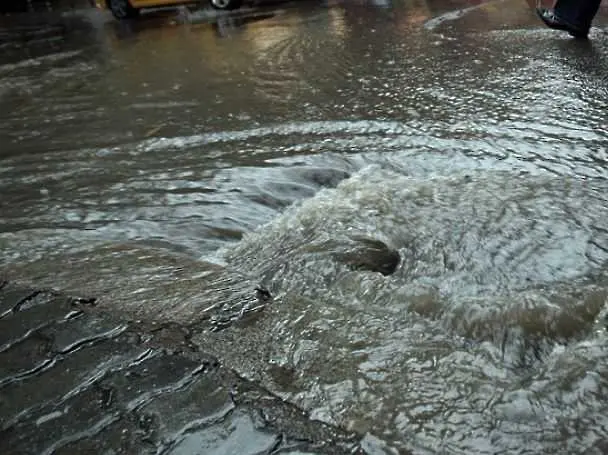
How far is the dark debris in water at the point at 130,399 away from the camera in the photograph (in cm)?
165

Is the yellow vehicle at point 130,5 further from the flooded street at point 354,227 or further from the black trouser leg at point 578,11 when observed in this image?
the black trouser leg at point 578,11

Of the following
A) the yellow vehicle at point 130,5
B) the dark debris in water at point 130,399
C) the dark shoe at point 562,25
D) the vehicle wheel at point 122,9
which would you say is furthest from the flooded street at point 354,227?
the vehicle wheel at point 122,9

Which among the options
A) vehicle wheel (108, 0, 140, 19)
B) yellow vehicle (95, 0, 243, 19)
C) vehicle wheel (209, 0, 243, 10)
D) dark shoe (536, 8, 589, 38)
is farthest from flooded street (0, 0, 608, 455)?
vehicle wheel (108, 0, 140, 19)

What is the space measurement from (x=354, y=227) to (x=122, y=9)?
14.2 m

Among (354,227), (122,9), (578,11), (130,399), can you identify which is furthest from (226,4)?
(130,399)

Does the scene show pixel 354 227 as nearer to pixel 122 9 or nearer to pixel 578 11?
pixel 578 11

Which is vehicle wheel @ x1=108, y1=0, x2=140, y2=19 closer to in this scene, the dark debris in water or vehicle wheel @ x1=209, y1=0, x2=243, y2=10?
vehicle wheel @ x1=209, y1=0, x2=243, y2=10

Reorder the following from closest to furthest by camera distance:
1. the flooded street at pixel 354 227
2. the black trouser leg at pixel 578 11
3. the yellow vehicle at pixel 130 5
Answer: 1. the flooded street at pixel 354 227
2. the black trouser leg at pixel 578 11
3. the yellow vehicle at pixel 130 5

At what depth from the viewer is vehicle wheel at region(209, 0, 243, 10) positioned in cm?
1419

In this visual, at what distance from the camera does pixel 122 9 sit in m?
15.5

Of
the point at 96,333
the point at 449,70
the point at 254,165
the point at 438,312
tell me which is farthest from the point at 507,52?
the point at 96,333

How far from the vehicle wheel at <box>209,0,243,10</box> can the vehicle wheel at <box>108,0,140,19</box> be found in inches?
96.6

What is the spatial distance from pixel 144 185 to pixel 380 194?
62.3 inches

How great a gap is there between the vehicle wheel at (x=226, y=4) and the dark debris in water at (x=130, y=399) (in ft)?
42.7
